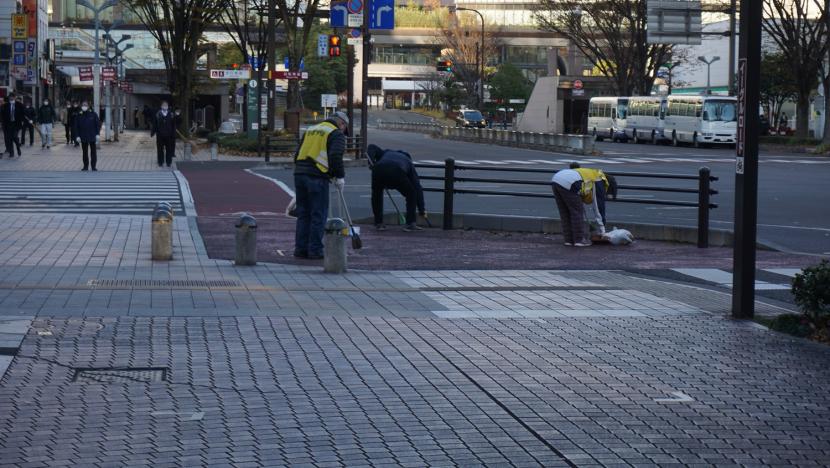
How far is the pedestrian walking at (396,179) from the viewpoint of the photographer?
62.6ft

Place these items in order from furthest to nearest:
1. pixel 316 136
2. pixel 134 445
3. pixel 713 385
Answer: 1. pixel 316 136
2. pixel 713 385
3. pixel 134 445

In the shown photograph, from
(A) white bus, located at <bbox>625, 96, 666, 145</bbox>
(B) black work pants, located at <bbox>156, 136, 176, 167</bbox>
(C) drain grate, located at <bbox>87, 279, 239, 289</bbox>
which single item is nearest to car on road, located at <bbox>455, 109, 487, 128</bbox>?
(A) white bus, located at <bbox>625, 96, 666, 145</bbox>

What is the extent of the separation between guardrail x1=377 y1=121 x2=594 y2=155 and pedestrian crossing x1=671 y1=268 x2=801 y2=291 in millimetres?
40678

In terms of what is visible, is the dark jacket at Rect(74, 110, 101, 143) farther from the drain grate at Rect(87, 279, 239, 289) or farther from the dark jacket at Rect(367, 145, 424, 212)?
the drain grate at Rect(87, 279, 239, 289)

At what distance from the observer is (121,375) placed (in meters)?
8.16

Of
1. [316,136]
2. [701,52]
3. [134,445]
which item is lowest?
[134,445]

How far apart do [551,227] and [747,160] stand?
29.6 feet

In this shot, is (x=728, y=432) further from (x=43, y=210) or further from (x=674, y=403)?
(x=43, y=210)

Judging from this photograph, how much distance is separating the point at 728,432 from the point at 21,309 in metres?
6.36

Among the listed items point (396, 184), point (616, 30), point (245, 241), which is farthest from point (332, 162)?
point (616, 30)

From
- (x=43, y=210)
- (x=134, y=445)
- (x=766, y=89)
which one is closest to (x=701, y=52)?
(x=766, y=89)

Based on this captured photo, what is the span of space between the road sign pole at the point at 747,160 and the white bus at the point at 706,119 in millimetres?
53704

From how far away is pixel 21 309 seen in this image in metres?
10.6

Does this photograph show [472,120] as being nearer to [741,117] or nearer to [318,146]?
[318,146]
